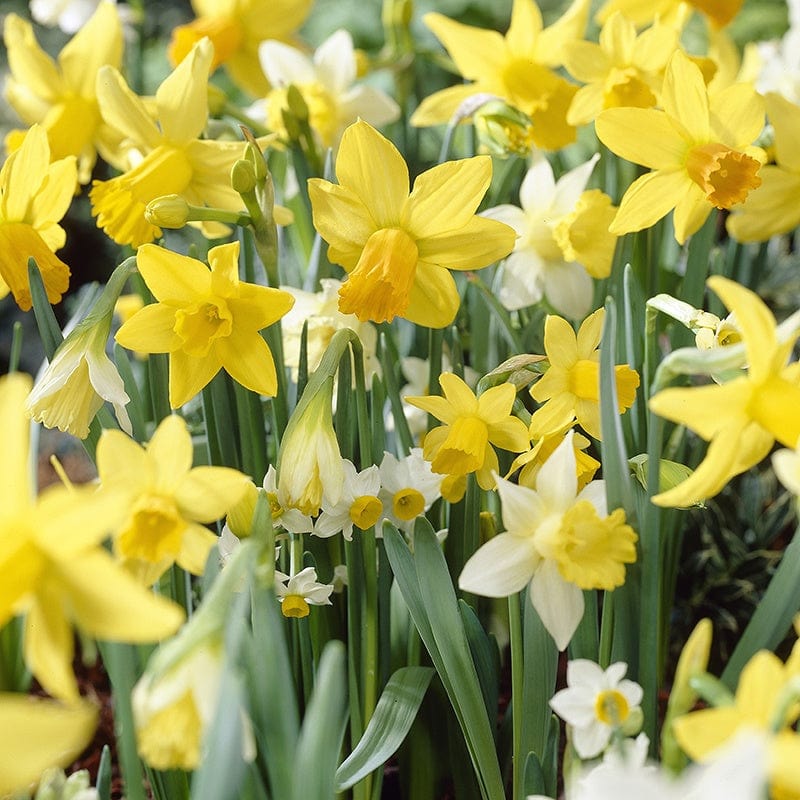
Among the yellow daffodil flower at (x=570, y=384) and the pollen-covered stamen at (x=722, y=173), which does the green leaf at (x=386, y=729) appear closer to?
the yellow daffodil flower at (x=570, y=384)

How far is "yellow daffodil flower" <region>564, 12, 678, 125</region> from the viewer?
2.98 ft

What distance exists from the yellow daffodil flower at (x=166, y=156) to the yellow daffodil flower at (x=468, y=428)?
28 centimetres

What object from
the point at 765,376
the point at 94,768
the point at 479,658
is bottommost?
the point at 94,768

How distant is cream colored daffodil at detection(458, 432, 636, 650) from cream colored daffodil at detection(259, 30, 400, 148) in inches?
Answer: 26.1

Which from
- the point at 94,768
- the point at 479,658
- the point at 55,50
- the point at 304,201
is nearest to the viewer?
the point at 479,658

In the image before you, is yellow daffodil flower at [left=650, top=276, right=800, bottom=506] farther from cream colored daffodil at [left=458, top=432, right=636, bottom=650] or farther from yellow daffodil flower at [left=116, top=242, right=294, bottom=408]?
yellow daffodil flower at [left=116, top=242, right=294, bottom=408]

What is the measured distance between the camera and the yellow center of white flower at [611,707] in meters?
0.55

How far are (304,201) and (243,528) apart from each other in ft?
1.72

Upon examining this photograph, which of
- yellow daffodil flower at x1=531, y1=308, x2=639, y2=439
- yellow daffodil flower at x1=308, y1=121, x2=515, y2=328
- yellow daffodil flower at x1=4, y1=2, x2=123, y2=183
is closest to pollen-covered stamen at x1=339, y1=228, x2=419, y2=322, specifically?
yellow daffodil flower at x1=308, y1=121, x2=515, y2=328

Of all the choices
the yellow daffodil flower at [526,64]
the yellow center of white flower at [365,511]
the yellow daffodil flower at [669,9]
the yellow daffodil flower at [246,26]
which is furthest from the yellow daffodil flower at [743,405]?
the yellow daffodil flower at [246,26]

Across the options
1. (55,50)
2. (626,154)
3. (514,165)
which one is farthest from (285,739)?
(55,50)

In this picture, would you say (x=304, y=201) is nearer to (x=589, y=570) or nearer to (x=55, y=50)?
(x=589, y=570)

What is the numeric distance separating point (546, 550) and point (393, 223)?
26 centimetres

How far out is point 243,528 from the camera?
0.66m
